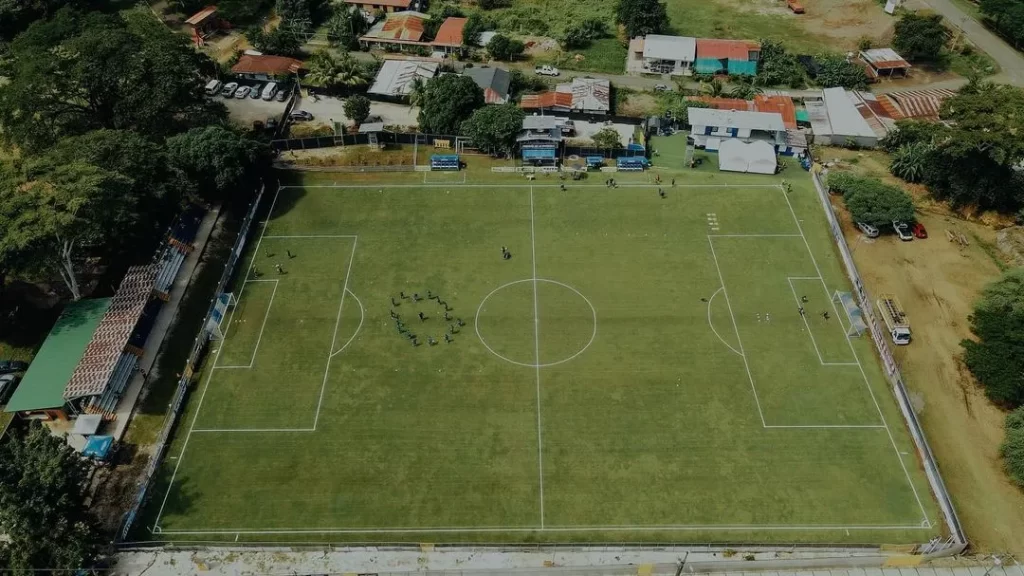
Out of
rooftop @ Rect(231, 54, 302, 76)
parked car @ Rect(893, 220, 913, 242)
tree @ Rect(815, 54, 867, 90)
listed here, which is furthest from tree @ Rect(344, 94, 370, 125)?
tree @ Rect(815, 54, 867, 90)

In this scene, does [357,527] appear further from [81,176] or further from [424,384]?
[81,176]

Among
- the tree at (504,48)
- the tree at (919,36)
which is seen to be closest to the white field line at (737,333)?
the tree at (504,48)

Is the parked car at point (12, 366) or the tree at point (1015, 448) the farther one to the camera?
the parked car at point (12, 366)

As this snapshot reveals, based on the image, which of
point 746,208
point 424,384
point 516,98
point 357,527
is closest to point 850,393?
point 746,208

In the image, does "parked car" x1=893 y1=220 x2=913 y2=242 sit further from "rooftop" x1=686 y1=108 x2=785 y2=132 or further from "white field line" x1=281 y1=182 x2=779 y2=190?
"rooftop" x1=686 y1=108 x2=785 y2=132

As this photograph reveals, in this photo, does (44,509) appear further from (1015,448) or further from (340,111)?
(1015,448)

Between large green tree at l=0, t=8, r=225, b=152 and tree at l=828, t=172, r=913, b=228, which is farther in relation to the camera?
large green tree at l=0, t=8, r=225, b=152

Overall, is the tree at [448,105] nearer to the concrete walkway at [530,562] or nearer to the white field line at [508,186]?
the white field line at [508,186]
